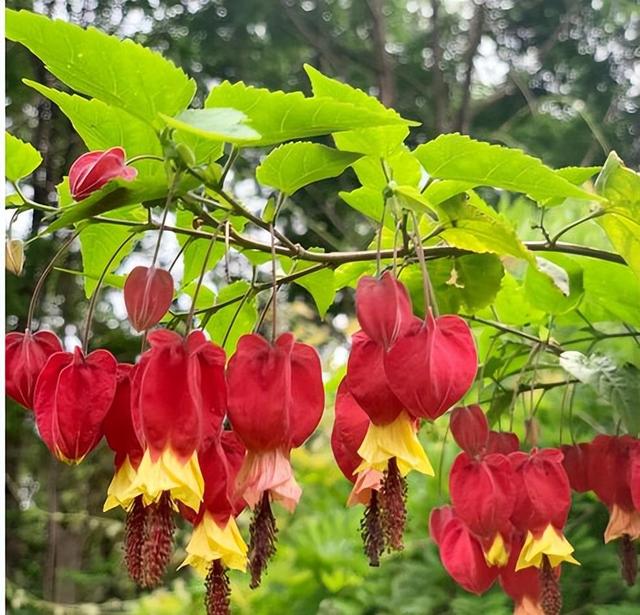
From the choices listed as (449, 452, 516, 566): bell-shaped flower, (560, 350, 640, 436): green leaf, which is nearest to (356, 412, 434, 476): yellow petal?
(449, 452, 516, 566): bell-shaped flower

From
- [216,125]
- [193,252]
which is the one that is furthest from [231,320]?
[216,125]

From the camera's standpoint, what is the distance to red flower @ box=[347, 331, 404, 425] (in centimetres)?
46

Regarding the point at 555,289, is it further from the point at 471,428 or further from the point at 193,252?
the point at 193,252

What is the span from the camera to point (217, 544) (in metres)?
0.47

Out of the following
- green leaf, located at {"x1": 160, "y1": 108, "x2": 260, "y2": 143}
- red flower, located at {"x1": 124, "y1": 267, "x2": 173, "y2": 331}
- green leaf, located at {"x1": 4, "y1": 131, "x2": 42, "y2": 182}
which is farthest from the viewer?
green leaf, located at {"x1": 4, "y1": 131, "x2": 42, "y2": 182}

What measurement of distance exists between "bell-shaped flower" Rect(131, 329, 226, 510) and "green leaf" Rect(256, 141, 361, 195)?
0.12m

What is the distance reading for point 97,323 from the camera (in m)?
3.26

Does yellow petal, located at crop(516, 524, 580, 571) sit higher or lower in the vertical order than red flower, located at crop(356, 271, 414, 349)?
lower

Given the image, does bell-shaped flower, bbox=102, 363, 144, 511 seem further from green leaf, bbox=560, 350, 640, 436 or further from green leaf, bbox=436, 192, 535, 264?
green leaf, bbox=560, 350, 640, 436

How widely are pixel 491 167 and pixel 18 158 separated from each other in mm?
293

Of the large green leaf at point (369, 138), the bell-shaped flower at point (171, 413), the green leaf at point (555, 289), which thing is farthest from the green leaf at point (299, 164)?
the green leaf at point (555, 289)

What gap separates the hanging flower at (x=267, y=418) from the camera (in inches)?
17.5

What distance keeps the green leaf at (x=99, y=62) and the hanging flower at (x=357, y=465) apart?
0.62 ft

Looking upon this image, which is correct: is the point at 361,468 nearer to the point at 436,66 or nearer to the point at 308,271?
the point at 308,271
